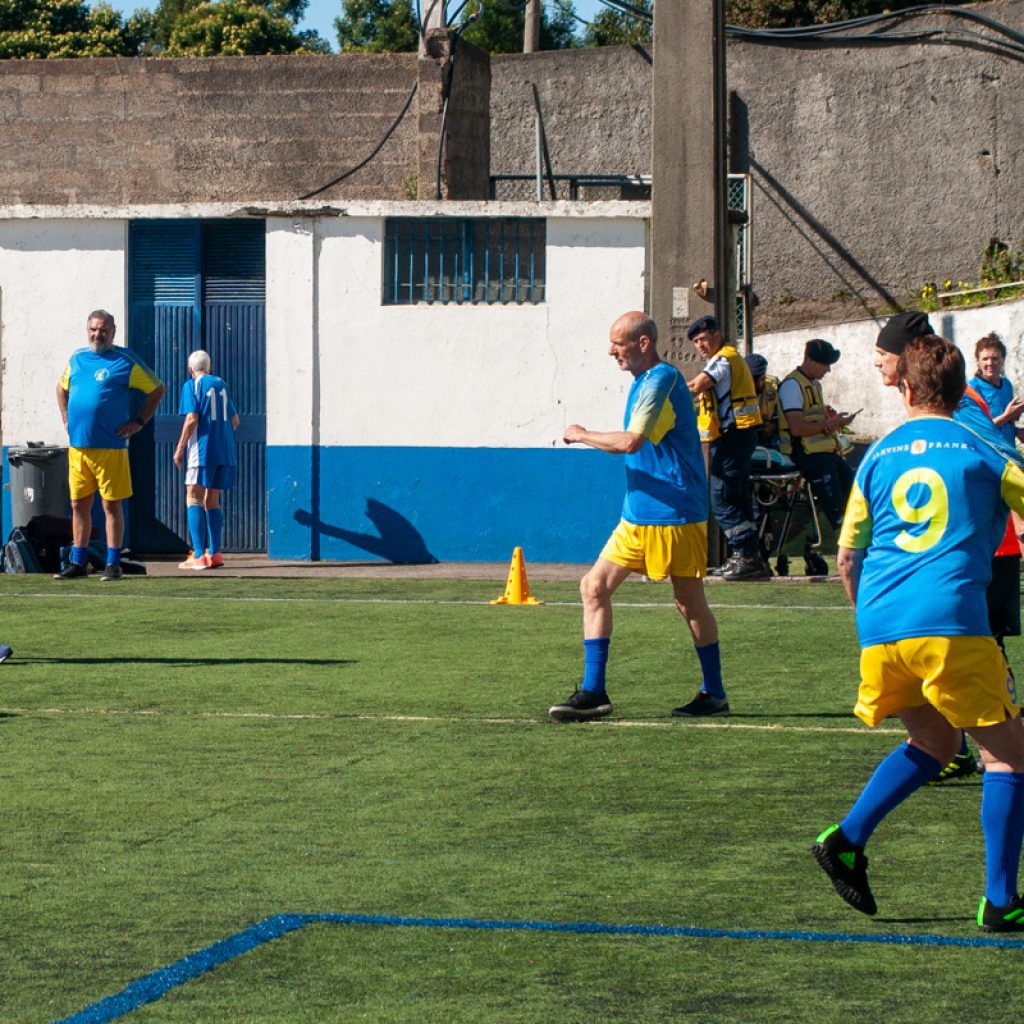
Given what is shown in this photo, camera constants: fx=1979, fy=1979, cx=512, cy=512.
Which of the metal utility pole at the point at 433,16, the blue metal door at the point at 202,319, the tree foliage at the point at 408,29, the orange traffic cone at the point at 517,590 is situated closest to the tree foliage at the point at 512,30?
the tree foliage at the point at 408,29

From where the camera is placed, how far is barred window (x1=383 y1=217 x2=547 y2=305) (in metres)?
18.5

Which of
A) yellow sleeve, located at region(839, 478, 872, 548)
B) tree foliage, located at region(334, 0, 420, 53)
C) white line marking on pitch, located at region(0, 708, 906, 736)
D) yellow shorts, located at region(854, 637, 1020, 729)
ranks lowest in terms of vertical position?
white line marking on pitch, located at region(0, 708, 906, 736)

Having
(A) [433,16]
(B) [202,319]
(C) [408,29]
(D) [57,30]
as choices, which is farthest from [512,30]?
(B) [202,319]

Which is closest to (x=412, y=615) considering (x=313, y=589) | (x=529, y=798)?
(x=313, y=589)

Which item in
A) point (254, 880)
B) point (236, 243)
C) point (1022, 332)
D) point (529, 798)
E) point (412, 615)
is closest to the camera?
point (254, 880)

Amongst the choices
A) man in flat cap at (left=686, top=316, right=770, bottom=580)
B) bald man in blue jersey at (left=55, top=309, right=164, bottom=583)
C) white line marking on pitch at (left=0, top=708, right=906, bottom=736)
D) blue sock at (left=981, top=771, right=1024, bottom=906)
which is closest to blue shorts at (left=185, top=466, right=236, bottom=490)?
bald man in blue jersey at (left=55, top=309, right=164, bottom=583)

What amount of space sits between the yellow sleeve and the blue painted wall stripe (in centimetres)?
1242

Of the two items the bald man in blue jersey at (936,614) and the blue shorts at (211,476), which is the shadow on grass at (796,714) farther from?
the blue shorts at (211,476)

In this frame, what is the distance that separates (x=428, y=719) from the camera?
9.21 m

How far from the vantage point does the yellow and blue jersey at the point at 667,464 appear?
30.0 feet

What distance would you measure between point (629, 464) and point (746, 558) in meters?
6.85

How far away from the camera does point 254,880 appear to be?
19.9 feet

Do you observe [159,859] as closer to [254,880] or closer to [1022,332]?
[254,880]

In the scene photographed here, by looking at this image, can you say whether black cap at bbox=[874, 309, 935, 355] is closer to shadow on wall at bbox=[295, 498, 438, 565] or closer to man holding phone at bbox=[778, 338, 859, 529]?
man holding phone at bbox=[778, 338, 859, 529]
